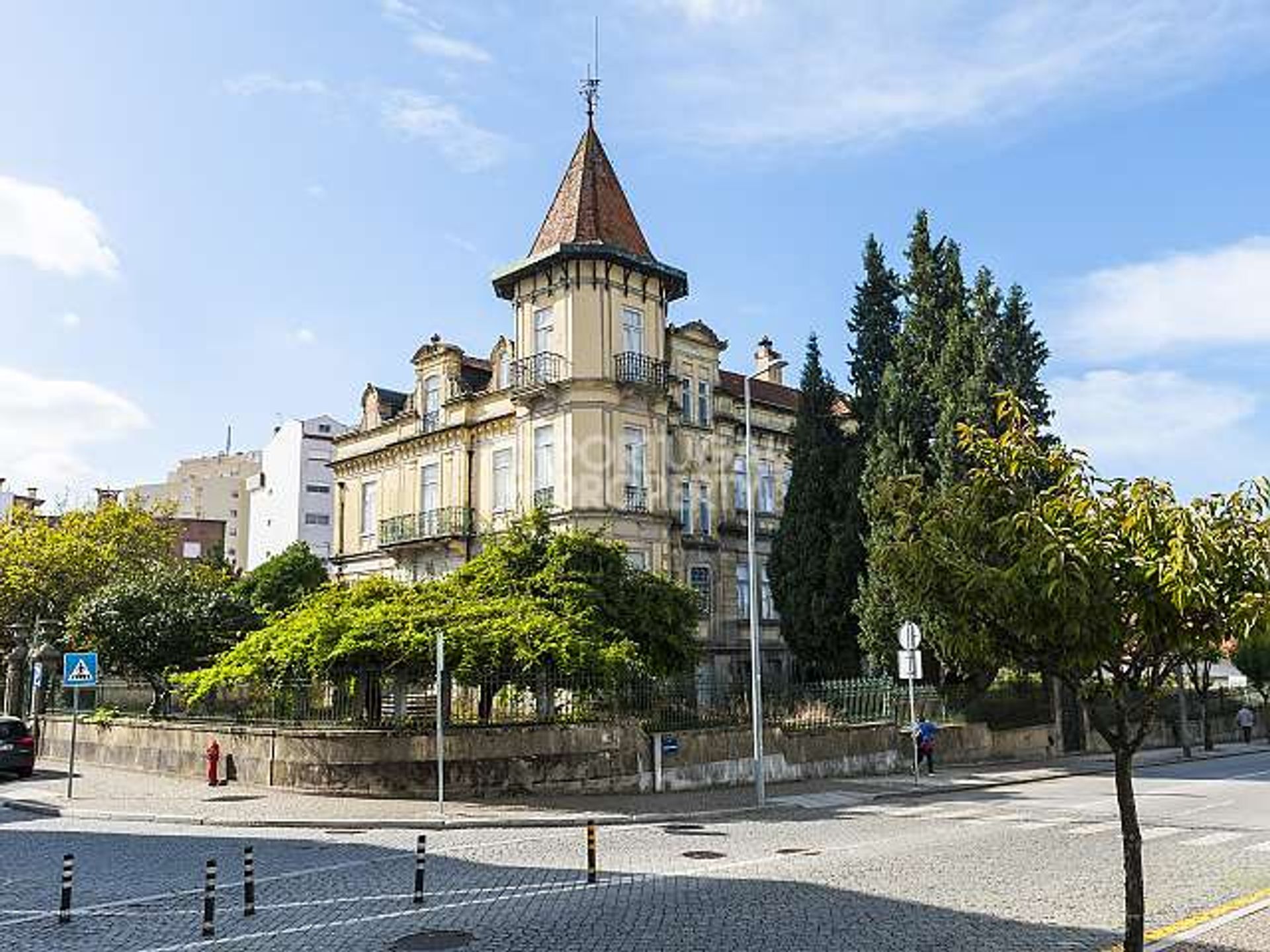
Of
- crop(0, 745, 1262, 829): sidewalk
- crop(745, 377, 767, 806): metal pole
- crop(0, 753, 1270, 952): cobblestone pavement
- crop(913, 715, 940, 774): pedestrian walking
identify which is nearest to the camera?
crop(0, 753, 1270, 952): cobblestone pavement

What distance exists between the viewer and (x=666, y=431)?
36.1 meters

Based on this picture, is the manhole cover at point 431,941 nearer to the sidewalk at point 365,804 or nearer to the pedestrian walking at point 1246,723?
the sidewalk at point 365,804

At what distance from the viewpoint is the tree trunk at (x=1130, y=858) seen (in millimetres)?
7633

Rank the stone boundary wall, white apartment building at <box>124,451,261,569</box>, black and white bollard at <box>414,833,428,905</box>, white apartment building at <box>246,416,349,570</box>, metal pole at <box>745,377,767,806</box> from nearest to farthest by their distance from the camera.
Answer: black and white bollard at <box>414,833,428,905</box>, metal pole at <box>745,377,767,806</box>, the stone boundary wall, white apartment building at <box>246,416,349,570</box>, white apartment building at <box>124,451,261,569</box>

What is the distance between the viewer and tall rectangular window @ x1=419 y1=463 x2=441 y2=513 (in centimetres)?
4072

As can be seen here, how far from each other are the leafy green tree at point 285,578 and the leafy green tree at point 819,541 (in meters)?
19.5

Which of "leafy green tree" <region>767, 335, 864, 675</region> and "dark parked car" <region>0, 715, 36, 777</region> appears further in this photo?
"leafy green tree" <region>767, 335, 864, 675</region>

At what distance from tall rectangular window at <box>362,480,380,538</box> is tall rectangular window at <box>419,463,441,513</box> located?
11.1ft

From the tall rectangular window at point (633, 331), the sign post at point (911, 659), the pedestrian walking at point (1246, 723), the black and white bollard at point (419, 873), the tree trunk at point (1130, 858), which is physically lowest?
the pedestrian walking at point (1246, 723)

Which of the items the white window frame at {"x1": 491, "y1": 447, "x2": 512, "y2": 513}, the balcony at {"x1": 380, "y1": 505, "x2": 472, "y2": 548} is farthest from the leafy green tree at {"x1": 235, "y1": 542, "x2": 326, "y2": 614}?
the white window frame at {"x1": 491, "y1": 447, "x2": 512, "y2": 513}

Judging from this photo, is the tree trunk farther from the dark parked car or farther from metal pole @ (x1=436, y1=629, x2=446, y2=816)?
the dark parked car

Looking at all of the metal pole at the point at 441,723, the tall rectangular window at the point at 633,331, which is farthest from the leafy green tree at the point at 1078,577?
the tall rectangular window at the point at 633,331

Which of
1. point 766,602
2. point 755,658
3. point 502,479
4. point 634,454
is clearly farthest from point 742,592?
point 755,658

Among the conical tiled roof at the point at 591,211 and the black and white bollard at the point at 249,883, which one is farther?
the conical tiled roof at the point at 591,211
